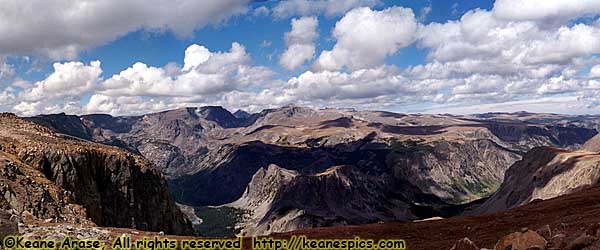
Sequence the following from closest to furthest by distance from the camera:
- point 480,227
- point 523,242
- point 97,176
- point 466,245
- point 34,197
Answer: point 523,242 → point 466,245 → point 480,227 → point 34,197 → point 97,176

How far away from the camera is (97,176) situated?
96.4 metres

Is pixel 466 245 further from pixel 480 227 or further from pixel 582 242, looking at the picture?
pixel 480 227

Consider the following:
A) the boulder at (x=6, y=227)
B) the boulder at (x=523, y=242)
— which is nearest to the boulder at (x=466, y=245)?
the boulder at (x=523, y=242)

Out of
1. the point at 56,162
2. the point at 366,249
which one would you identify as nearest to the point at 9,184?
the point at 56,162

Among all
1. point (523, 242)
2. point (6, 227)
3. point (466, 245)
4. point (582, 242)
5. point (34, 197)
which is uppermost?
point (6, 227)

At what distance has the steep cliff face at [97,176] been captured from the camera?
78188mm

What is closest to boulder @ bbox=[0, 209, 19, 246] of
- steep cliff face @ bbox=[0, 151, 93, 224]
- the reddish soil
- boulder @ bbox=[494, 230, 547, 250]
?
the reddish soil

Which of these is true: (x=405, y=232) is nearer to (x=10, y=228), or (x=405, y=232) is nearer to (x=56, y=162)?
(x=10, y=228)

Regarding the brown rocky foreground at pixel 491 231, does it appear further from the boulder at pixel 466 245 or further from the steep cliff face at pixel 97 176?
the steep cliff face at pixel 97 176

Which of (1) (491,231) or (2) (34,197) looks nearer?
(1) (491,231)

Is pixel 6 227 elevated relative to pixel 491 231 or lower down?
elevated

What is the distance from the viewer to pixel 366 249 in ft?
109

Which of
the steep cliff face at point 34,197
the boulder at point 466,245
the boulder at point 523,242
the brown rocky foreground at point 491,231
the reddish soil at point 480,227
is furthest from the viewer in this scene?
the steep cliff face at point 34,197

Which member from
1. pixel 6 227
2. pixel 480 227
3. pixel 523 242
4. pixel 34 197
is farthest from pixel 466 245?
pixel 34 197
